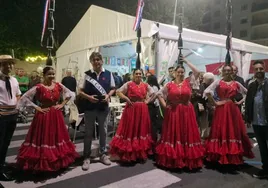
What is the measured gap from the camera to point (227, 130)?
13.7 feet

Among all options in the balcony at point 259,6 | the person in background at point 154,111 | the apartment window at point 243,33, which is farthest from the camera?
the apartment window at point 243,33

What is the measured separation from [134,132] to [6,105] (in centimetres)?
226

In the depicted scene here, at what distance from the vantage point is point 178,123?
162 inches

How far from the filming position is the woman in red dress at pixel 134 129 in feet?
14.5

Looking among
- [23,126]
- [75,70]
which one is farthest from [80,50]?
[23,126]

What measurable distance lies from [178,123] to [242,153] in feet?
4.22

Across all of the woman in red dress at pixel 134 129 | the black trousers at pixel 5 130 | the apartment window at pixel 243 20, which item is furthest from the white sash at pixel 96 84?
the apartment window at pixel 243 20

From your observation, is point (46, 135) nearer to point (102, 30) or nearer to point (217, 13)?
point (102, 30)

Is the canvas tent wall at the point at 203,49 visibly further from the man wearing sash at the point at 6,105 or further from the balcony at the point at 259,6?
the balcony at the point at 259,6

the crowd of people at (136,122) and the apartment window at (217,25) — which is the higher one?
the apartment window at (217,25)

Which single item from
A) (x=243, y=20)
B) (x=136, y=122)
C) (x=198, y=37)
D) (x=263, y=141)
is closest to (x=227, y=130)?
(x=263, y=141)

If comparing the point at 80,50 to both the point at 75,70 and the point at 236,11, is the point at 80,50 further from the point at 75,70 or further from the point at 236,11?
the point at 236,11

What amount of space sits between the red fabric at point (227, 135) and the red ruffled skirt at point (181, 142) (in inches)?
11.1

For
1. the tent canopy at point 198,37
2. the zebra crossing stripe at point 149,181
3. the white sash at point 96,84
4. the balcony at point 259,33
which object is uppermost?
the balcony at point 259,33
